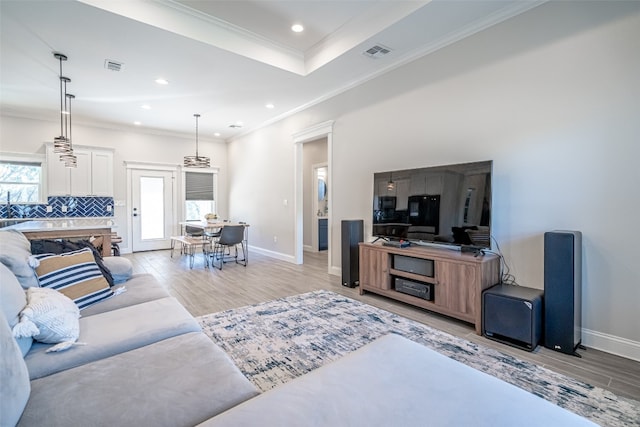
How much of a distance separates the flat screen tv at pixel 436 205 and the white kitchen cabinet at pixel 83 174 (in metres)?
6.22

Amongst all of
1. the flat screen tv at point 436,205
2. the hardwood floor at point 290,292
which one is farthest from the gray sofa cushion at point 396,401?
the flat screen tv at point 436,205

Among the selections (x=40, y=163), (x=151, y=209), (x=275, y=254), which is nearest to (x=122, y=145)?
(x=40, y=163)

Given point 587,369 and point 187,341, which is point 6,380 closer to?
point 187,341

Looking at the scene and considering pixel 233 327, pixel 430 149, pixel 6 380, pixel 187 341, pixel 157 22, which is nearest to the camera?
pixel 6 380

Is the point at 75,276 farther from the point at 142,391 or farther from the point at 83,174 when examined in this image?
the point at 83,174

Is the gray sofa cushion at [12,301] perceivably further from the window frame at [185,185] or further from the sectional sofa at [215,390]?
the window frame at [185,185]

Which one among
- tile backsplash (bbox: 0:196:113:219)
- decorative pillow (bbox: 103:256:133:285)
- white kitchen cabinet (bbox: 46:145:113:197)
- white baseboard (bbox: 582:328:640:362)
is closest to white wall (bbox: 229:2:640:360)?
white baseboard (bbox: 582:328:640:362)

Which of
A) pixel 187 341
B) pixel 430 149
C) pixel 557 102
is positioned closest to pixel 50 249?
pixel 187 341

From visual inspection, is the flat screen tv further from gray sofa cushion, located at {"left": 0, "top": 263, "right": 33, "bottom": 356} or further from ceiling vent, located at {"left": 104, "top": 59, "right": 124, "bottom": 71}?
ceiling vent, located at {"left": 104, "top": 59, "right": 124, "bottom": 71}

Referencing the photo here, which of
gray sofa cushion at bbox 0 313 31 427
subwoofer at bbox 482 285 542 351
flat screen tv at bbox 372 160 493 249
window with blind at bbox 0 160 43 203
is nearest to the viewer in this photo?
gray sofa cushion at bbox 0 313 31 427

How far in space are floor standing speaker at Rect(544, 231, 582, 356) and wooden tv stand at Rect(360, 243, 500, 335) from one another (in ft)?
1.57

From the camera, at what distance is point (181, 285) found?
4.23 m

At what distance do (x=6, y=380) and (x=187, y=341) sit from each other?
685mm

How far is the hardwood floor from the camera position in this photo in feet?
6.80
